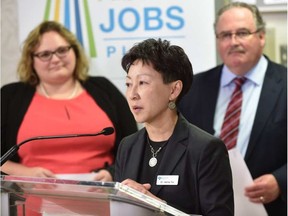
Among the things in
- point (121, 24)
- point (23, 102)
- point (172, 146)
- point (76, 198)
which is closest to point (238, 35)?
point (121, 24)

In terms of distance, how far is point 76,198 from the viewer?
4.30 ft

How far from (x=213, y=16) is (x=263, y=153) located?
74 centimetres

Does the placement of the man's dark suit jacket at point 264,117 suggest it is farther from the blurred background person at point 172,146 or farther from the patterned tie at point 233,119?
the blurred background person at point 172,146

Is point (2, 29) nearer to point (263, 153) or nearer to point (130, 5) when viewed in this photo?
point (130, 5)

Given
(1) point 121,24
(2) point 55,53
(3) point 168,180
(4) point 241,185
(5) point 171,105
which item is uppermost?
(1) point 121,24

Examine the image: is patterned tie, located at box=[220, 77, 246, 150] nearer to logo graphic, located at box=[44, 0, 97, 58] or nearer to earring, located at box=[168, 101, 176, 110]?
earring, located at box=[168, 101, 176, 110]

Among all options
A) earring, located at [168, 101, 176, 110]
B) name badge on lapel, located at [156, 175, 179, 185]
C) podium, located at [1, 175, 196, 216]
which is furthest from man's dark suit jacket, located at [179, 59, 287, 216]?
podium, located at [1, 175, 196, 216]

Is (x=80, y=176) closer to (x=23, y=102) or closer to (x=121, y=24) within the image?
(x=23, y=102)

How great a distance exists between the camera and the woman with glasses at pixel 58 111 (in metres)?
2.35

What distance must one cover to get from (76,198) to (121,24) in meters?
1.49

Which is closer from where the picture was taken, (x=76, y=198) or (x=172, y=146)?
(x=76, y=198)

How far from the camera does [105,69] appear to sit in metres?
2.81

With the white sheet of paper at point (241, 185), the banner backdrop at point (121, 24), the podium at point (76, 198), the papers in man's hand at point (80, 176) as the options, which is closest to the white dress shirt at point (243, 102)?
the white sheet of paper at point (241, 185)

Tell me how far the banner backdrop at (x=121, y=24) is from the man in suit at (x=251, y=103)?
7.9 inches
